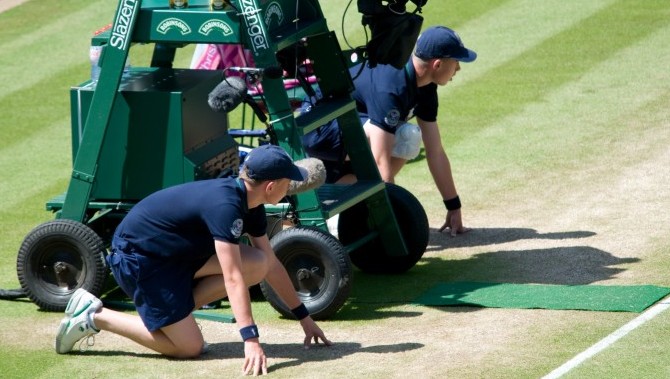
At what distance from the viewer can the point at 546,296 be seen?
26.0ft

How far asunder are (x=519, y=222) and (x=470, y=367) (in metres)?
3.12

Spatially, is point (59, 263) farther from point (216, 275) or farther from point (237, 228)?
point (237, 228)

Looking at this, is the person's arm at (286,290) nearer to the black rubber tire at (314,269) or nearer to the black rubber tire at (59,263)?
the black rubber tire at (314,269)

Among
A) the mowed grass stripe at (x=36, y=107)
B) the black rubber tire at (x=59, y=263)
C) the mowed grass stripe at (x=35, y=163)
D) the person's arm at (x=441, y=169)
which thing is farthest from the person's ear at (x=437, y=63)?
the mowed grass stripe at (x=36, y=107)

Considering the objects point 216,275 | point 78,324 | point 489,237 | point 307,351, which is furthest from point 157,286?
point 489,237

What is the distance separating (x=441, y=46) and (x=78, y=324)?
310 centimetres

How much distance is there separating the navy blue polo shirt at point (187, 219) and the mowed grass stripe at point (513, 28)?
665 cm

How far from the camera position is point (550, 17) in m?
14.6

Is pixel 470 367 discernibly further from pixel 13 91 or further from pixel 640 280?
pixel 13 91

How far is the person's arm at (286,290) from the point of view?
7.10m

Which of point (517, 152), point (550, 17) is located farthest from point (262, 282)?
point (550, 17)

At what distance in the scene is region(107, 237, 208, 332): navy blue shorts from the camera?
275 inches

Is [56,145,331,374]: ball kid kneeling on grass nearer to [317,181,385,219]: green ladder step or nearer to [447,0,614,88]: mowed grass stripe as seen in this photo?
[317,181,385,219]: green ladder step

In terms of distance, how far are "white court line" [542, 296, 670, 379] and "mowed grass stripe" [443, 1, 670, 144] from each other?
4.49 meters
